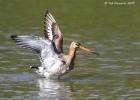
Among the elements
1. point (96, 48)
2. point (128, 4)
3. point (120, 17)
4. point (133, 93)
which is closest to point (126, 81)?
point (133, 93)

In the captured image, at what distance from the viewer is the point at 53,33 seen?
21.0 meters

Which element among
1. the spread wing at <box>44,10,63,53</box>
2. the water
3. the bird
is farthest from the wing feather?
the water

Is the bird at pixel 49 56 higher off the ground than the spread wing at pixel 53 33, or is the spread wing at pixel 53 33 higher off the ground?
the spread wing at pixel 53 33

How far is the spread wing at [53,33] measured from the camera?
68.0 ft

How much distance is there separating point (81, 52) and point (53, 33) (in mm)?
2814

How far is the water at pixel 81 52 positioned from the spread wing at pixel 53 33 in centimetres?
85

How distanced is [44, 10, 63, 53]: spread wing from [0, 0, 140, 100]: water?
33.3 inches

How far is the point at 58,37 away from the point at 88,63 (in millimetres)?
1483

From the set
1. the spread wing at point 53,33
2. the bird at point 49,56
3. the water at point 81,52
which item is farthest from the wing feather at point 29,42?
the water at point 81,52

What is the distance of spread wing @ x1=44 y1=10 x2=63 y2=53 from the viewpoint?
20.7 m

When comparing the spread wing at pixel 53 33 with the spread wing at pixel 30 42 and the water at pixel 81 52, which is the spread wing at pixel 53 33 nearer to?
the spread wing at pixel 30 42

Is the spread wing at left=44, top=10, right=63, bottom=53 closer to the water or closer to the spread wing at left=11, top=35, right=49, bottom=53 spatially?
the spread wing at left=11, top=35, right=49, bottom=53

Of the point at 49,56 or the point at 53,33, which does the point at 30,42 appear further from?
the point at 53,33

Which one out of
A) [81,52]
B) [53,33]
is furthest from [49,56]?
[81,52]
